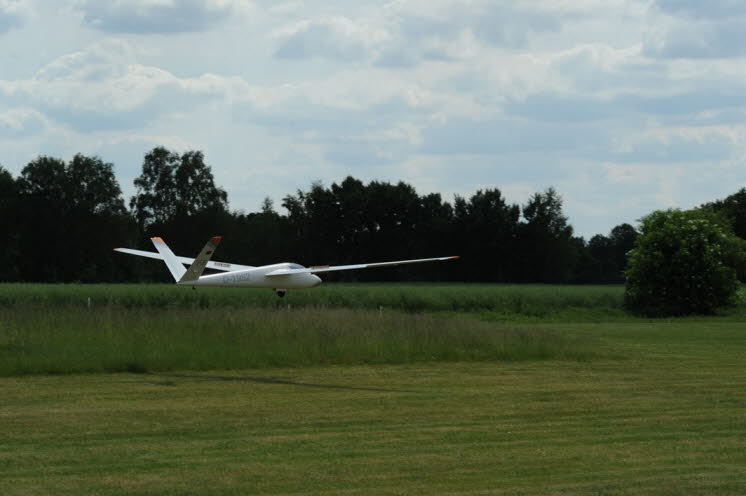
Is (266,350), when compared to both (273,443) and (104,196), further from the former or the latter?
(104,196)

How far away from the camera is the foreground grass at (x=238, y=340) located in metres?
19.9

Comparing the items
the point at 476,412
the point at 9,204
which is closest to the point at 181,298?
the point at 476,412

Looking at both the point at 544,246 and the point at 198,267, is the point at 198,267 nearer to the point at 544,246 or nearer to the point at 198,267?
the point at 198,267

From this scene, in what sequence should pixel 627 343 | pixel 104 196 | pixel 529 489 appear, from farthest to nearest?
pixel 104 196 → pixel 627 343 → pixel 529 489

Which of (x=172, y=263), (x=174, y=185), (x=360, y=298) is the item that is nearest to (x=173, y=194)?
(x=174, y=185)

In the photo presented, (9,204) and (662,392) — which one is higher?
(9,204)

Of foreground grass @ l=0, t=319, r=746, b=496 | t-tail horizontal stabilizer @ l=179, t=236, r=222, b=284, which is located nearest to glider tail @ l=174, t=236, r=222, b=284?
t-tail horizontal stabilizer @ l=179, t=236, r=222, b=284

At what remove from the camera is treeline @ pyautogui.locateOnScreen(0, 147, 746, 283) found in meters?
84.2

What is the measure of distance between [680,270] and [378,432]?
1781 inches

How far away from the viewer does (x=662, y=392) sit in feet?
56.6

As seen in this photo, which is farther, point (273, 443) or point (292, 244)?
point (292, 244)

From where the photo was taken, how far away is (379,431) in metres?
13.1

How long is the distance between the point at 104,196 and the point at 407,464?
83353 millimetres

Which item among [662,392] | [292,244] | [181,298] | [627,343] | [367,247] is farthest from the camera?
[367,247]
